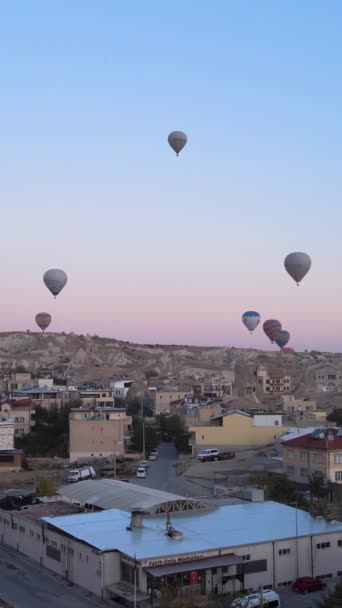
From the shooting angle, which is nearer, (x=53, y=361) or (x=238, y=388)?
(x=238, y=388)

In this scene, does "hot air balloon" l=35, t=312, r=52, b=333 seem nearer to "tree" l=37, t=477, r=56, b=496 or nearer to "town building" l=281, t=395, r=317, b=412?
"town building" l=281, t=395, r=317, b=412

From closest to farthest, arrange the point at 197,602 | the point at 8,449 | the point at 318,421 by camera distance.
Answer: the point at 197,602 → the point at 8,449 → the point at 318,421

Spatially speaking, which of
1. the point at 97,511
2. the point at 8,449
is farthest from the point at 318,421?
the point at 97,511

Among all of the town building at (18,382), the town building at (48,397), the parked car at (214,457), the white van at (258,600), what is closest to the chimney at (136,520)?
the white van at (258,600)

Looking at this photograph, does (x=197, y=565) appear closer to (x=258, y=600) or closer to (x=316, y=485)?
(x=258, y=600)

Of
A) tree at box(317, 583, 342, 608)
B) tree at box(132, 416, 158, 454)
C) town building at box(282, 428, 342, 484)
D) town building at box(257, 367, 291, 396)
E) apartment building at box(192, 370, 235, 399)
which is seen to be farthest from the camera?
town building at box(257, 367, 291, 396)

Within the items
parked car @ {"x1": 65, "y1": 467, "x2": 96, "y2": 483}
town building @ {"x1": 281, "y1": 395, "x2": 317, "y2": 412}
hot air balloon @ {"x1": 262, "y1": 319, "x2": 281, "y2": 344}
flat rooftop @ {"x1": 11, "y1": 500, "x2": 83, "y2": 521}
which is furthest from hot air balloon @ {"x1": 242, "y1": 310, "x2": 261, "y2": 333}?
flat rooftop @ {"x1": 11, "y1": 500, "x2": 83, "y2": 521}

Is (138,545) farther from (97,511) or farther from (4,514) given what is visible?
(4,514)

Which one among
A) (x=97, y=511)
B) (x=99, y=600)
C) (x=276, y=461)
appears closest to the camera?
(x=99, y=600)
